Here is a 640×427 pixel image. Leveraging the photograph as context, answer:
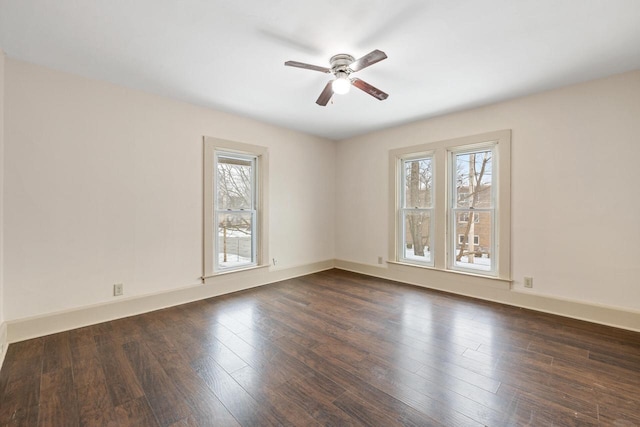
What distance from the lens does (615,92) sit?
2.80 meters

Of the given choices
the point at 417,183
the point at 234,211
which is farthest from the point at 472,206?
the point at 234,211

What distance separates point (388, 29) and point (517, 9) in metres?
0.86

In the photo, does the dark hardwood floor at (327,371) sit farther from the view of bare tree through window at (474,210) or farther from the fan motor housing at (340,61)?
the fan motor housing at (340,61)

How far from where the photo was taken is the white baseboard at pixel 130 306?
2.52m

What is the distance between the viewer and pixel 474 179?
12.7 ft

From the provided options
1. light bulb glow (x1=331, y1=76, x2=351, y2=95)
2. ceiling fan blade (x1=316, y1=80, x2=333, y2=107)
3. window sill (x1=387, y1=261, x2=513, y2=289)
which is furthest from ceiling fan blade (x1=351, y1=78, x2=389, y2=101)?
window sill (x1=387, y1=261, x2=513, y2=289)

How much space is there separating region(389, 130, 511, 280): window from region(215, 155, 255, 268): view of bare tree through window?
235 centimetres

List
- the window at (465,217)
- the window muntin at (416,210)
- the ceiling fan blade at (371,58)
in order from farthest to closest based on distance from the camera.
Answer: the window muntin at (416,210), the window at (465,217), the ceiling fan blade at (371,58)

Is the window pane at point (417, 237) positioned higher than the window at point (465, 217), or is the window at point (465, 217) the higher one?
the window at point (465, 217)

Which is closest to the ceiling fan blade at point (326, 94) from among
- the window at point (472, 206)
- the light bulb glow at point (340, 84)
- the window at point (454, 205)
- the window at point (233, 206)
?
the light bulb glow at point (340, 84)

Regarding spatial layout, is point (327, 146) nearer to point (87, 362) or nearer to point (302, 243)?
point (302, 243)

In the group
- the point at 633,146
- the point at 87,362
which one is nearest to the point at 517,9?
the point at 633,146

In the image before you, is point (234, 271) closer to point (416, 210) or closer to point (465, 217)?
point (416, 210)

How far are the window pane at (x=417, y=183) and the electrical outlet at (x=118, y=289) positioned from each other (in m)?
4.06
